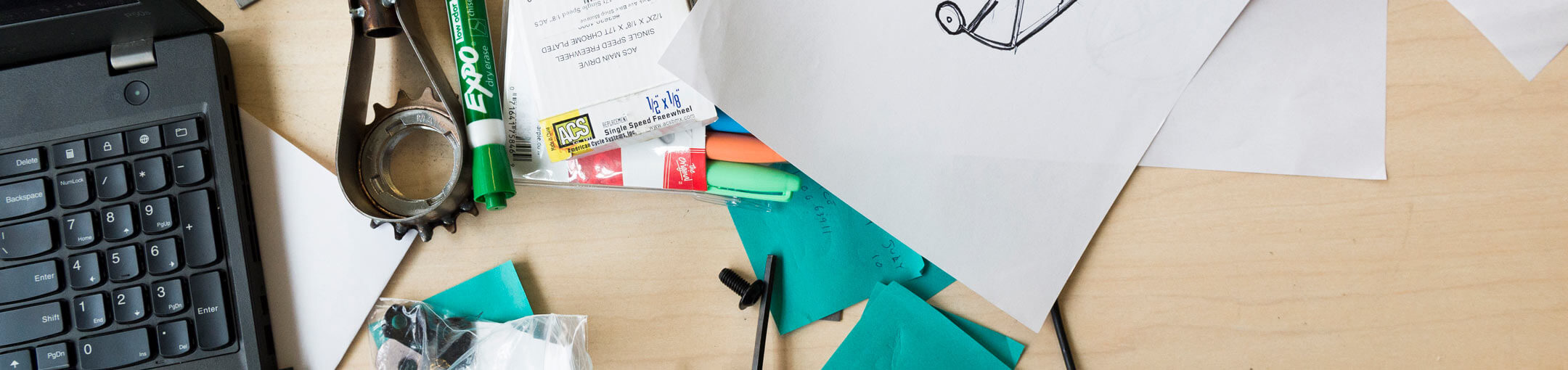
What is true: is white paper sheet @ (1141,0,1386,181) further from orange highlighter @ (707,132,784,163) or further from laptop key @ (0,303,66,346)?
laptop key @ (0,303,66,346)

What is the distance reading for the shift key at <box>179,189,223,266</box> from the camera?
448 millimetres

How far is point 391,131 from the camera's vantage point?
47 centimetres

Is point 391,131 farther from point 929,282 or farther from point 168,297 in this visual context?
point 929,282

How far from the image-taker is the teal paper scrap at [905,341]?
45cm

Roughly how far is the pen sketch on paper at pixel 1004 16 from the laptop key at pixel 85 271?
0.54 meters

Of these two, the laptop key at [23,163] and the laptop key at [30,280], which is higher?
the laptop key at [23,163]

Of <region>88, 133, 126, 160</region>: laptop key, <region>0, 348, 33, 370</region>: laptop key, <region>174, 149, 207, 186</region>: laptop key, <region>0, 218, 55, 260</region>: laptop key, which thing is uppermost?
<region>88, 133, 126, 160</region>: laptop key

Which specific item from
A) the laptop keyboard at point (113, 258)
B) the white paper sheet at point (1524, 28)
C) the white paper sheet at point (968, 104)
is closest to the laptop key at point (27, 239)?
→ the laptop keyboard at point (113, 258)

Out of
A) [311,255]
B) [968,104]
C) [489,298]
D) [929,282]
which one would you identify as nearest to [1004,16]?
[968,104]

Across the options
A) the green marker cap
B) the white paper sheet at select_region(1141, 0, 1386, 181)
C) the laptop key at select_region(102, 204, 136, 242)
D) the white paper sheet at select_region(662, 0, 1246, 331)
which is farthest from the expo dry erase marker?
the white paper sheet at select_region(1141, 0, 1386, 181)

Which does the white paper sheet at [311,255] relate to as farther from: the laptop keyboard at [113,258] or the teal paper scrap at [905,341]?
the teal paper scrap at [905,341]

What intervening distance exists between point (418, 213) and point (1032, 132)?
0.38 m

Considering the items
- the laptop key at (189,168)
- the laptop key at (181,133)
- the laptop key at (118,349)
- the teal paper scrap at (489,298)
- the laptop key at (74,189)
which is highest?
the laptop key at (181,133)

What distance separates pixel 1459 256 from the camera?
0.42 m
